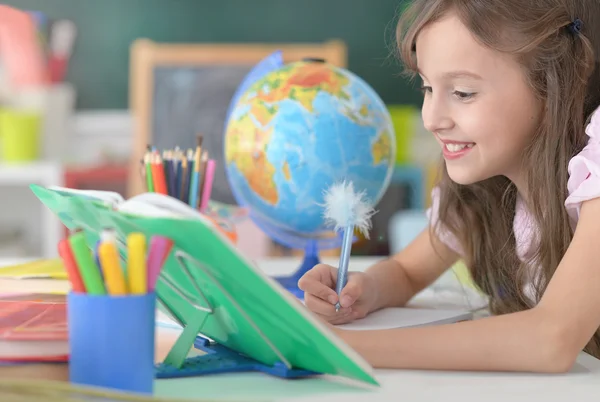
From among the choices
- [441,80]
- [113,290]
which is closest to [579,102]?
[441,80]

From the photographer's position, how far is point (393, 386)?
2.26 feet

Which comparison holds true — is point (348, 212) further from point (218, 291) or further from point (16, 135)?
point (16, 135)

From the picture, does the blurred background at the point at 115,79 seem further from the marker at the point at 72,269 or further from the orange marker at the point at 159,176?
the marker at the point at 72,269

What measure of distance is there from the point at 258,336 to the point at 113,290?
0.50ft

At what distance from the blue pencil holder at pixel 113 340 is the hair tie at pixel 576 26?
66 centimetres

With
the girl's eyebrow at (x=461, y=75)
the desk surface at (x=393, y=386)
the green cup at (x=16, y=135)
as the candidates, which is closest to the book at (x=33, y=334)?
the desk surface at (x=393, y=386)

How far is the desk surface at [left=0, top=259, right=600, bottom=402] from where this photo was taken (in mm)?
648

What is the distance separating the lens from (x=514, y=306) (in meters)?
1.08

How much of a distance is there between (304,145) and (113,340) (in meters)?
0.63

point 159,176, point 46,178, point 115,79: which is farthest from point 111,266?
point 115,79

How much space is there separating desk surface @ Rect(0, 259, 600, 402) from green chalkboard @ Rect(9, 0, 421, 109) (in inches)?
129

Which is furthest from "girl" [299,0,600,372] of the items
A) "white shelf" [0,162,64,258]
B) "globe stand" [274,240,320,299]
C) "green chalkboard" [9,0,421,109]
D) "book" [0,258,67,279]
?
"green chalkboard" [9,0,421,109]

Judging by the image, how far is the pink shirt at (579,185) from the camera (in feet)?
2.92

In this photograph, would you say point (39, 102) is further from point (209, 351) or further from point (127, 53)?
point (209, 351)
